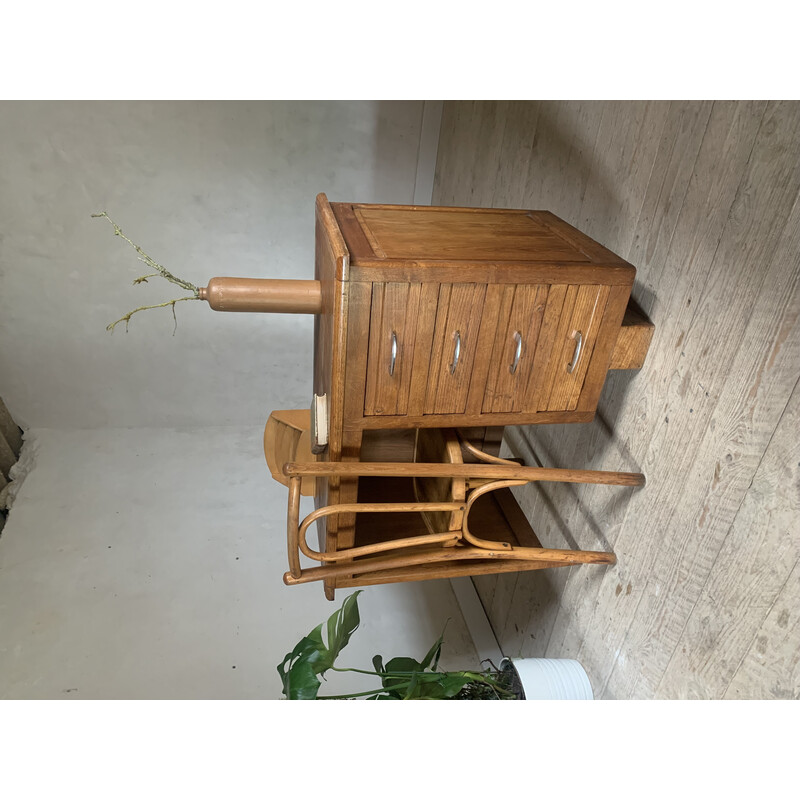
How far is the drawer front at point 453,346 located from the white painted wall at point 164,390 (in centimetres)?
170

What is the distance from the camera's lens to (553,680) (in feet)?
5.33

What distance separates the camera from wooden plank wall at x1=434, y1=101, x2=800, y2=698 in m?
1.09

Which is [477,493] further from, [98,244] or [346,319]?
[98,244]

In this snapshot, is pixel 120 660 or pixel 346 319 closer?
pixel 346 319

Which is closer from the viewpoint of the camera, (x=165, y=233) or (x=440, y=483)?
(x=440, y=483)

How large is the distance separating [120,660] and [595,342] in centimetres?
238

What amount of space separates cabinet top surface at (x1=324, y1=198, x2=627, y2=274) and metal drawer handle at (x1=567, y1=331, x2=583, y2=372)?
0.15 m

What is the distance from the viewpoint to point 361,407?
1.25 m

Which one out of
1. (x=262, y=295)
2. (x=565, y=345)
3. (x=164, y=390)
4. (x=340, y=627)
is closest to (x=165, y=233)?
(x=164, y=390)

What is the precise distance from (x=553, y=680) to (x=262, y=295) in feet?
4.02

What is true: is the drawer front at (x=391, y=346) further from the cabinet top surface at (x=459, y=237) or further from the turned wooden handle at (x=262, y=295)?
the turned wooden handle at (x=262, y=295)

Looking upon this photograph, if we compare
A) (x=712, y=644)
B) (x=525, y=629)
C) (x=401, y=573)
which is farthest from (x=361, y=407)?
(x=525, y=629)

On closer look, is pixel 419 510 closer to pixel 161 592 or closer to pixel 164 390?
pixel 161 592

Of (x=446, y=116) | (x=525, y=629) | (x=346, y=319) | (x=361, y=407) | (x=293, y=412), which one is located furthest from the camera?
(x=446, y=116)
